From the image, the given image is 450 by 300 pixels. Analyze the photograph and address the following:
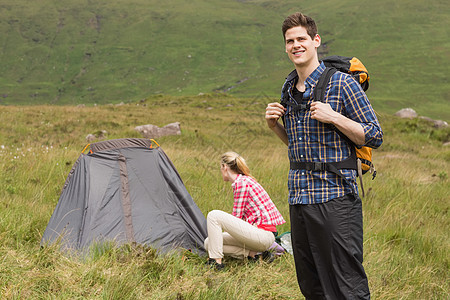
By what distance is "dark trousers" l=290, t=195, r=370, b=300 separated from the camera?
2.52 m

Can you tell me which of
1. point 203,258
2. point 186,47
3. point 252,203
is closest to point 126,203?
point 203,258

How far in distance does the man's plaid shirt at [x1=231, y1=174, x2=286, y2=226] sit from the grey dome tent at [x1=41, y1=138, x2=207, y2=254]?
96 cm

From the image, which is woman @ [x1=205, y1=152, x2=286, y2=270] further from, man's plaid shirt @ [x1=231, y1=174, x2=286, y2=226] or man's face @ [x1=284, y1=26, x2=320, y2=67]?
man's face @ [x1=284, y1=26, x2=320, y2=67]

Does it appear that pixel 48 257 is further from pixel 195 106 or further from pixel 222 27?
pixel 222 27

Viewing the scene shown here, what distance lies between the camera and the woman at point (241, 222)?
473 cm

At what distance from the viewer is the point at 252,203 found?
4.89 metres

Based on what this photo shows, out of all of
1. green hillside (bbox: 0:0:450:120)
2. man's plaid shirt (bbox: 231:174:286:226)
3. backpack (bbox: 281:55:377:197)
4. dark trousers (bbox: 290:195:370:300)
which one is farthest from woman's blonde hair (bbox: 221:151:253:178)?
green hillside (bbox: 0:0:450:120)

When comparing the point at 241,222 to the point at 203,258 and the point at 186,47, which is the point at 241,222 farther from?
the point at 186,47

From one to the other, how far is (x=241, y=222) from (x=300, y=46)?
264 centimetres

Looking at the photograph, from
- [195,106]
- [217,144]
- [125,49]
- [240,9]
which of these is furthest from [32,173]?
[240,9]

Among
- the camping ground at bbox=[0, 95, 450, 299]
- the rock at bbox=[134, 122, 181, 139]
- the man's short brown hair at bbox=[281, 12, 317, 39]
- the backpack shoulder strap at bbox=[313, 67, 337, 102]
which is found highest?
the man's short brown hair at bbox=[281, 12, 317, 39]

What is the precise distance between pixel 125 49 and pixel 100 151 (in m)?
112

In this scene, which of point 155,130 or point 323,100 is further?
point 155,130

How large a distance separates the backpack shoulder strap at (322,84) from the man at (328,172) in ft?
0.11
